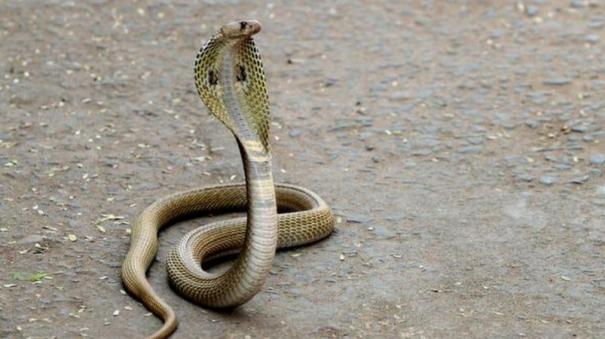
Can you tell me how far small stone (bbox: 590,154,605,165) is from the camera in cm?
689

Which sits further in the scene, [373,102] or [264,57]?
[264,57]

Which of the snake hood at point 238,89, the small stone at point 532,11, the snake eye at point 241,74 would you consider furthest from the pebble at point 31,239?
the small stone at point 532,11

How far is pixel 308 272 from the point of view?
5590 millimetres

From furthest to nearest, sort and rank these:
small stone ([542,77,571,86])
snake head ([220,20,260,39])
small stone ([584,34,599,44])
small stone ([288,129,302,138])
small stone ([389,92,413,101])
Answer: small stone ([584,34,599,44]), small stone ([542,77,571,86]), small stone ([389,92,413,101]), small stone ([288,129,302,138]), snake head ([220,20,260,39])

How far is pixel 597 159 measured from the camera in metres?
6.93

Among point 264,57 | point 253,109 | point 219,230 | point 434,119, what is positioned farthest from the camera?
point 264,57

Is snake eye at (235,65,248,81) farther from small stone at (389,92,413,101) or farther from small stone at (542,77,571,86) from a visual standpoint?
small stone at (542,77,571,86)

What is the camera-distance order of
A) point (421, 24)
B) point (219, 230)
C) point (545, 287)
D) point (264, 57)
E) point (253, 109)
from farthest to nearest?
point (421, 24)
point (264, 57)
point (219, 230)
point (545, 287)
point (253, 109)

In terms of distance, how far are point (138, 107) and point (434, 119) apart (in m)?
2.03

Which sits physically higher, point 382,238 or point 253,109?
point 253,109

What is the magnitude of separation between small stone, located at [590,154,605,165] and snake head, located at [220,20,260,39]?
10.2 ft

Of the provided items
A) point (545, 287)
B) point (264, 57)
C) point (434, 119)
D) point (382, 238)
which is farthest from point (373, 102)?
point (545, 287)

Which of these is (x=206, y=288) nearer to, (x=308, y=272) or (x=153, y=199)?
(x=308, y=272)

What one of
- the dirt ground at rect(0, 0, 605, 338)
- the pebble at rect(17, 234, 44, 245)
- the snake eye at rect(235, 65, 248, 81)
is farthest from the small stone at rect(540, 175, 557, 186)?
the pebble at rect(17, 234, 44, 245)
